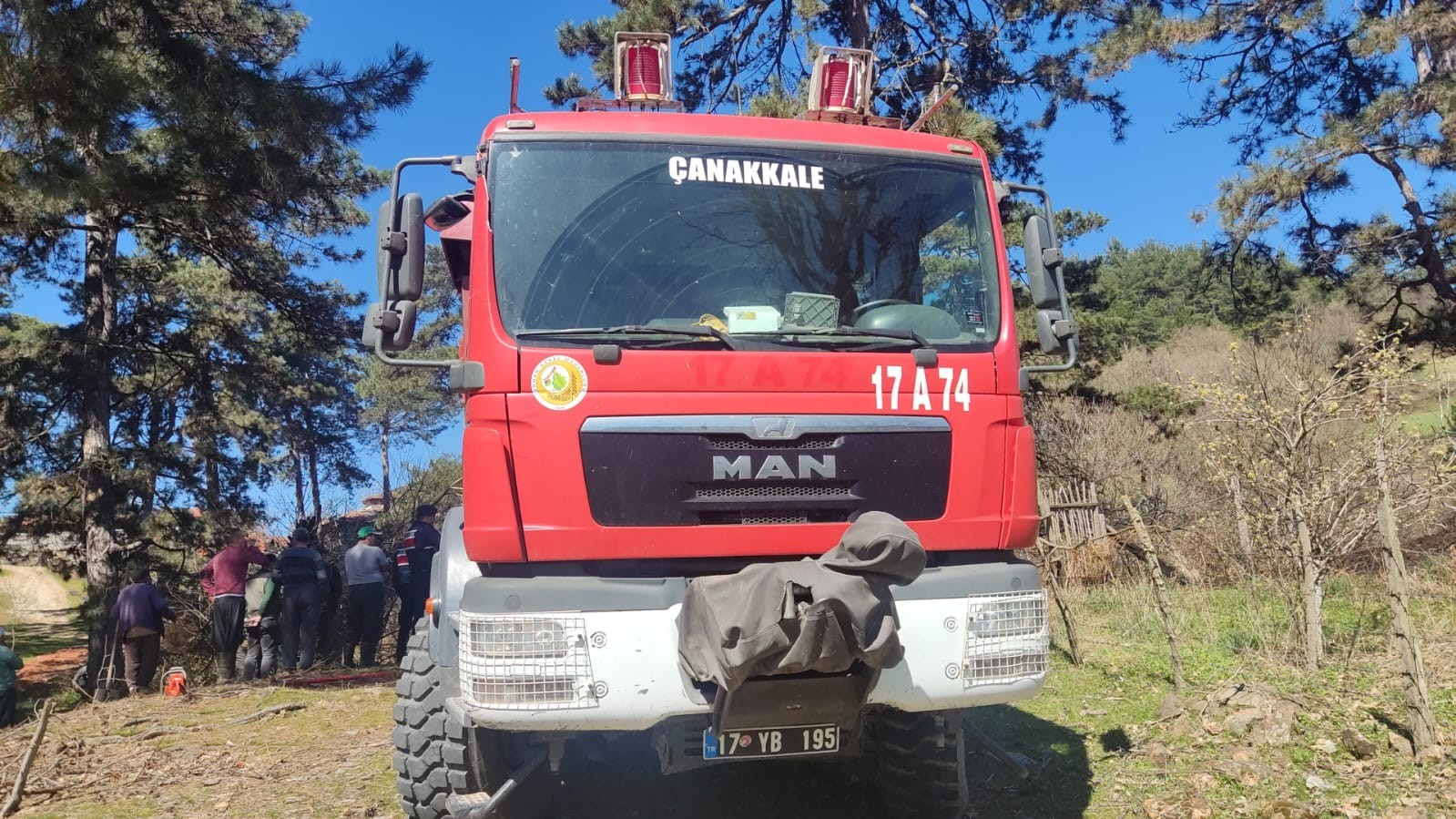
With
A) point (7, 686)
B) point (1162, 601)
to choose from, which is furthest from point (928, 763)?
point (7, 686)

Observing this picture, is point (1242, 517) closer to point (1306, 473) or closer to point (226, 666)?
point (1306, 473)

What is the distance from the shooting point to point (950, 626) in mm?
3684

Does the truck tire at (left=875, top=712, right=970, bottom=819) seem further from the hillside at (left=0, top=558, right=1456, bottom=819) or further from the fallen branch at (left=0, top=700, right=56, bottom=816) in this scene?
the fallen branch at (left=0, top=700, right=56, bottom=816)

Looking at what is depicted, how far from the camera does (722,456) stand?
376 cm

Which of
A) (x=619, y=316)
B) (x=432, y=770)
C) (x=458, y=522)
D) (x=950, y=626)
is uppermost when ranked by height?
(x=619, y=316)

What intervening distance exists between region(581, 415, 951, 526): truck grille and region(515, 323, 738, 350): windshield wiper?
325 mm

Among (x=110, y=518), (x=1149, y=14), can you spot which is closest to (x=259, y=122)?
(x=110, y=518)

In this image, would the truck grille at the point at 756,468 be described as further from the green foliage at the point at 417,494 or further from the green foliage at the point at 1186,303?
the green foliage at the point at 1186,303

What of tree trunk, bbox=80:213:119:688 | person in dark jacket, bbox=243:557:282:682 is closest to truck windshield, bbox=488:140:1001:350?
person in dark jacket, bbox=243:557:282:682

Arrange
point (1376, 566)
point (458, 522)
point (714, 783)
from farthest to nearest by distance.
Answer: point (1376, 566)
point (714, 783)
point (458, 522)

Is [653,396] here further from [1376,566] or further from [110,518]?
[110,518]

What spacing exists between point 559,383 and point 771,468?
0.86 meters

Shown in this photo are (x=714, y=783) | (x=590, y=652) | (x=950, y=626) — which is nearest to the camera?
(x=590, y=652)

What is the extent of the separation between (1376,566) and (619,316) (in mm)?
9772
